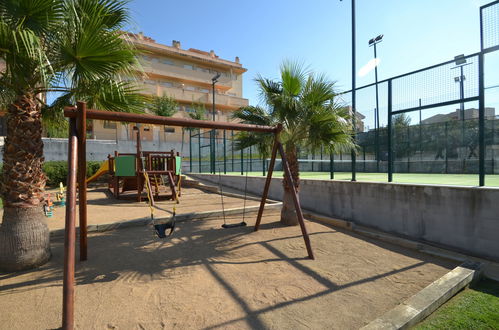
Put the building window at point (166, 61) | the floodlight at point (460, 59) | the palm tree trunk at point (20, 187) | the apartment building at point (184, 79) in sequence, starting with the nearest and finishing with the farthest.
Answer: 1. the palm tree trunk at point (20, 187)
2. the floodlight at point (460, 59)
3. the apartment building at point (184, 79)
4. the building window at point (166, 61)

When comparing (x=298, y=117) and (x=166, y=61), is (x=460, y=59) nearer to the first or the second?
(x=298, y=117)

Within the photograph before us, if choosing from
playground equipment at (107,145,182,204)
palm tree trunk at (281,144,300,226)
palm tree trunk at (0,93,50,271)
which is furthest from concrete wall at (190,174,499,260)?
palm tree trunk at (0,93,50,271)

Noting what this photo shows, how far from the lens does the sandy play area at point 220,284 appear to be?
2.60 metres

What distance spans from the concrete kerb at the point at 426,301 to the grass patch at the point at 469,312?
60 mm

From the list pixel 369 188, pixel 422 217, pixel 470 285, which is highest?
pixel 369 188

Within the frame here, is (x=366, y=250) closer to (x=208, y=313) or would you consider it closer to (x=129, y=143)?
(x=208, y=313)

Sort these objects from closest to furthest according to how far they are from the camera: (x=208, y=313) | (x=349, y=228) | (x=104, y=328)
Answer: (x=104, y=328), (x=208, y=313), (x=349, y=228)

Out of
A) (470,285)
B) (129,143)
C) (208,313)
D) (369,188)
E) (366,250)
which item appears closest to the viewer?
(208,313)

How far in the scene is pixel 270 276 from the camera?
3574mm

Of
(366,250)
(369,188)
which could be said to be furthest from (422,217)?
(366,250)

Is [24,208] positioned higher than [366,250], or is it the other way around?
[24,208]

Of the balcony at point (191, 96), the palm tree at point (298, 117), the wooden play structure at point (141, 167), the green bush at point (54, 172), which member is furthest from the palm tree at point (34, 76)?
the balcony at point (191, 96)

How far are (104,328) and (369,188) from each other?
632 centimetres

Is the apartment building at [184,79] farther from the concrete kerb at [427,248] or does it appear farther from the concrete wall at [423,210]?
the concrete kerb at [427,248]
